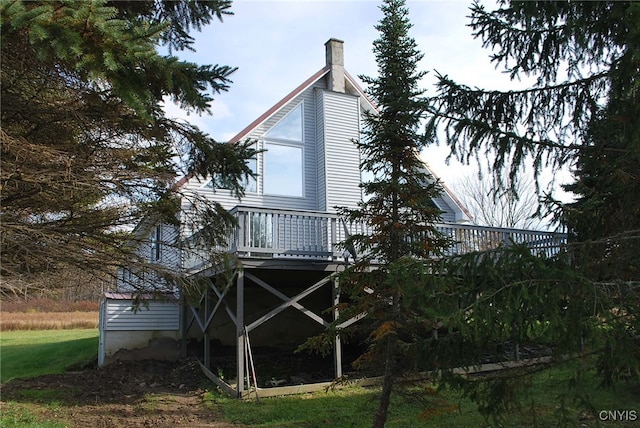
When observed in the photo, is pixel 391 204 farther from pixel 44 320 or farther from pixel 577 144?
pixel 44 320

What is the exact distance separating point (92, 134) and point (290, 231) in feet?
16.3

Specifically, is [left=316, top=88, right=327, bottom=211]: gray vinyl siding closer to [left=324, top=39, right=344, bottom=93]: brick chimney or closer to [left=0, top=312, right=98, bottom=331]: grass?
[left=324, top=39, right=344, bottom=93]: brick chimney

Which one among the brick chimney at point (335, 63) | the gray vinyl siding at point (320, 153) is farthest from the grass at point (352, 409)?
the brick chimney at point (335, 63)

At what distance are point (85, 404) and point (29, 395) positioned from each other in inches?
59.6

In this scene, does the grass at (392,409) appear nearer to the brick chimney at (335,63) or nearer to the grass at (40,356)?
the grass at (40,356)

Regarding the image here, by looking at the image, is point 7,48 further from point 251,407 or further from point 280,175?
point 280,175

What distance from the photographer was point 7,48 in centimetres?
534

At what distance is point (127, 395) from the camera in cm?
1014

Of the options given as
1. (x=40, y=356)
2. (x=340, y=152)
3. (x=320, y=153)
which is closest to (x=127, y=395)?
(x=40, y=356)

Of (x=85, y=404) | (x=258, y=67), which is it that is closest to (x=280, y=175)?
(x=258, y=67)

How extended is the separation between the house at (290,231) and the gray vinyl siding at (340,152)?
0.10ft

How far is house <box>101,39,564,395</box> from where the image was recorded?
412 inches

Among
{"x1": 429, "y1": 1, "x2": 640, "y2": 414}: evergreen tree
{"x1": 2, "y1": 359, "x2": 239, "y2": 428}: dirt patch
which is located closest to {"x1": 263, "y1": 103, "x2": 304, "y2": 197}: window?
{"x1": 2, "y1": 359, "x2": 239, "y2": 428}: dirt patch

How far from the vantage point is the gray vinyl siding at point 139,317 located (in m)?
12.9
